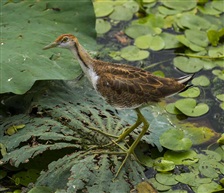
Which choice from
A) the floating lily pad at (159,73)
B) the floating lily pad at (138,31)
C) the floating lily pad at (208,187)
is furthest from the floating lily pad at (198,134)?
the floating lily pad at (138,31)

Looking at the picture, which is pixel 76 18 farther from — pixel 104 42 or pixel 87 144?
pixel 87 144

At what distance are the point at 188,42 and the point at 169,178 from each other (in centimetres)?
175

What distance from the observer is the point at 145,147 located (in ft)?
16.4

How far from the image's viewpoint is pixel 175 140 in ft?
16.1

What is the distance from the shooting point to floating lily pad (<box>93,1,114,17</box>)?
21.4 ft

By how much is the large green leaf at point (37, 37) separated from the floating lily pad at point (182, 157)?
36.9 inches

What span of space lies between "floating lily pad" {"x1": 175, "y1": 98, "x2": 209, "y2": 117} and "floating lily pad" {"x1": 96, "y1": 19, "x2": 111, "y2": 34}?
131 centimetres

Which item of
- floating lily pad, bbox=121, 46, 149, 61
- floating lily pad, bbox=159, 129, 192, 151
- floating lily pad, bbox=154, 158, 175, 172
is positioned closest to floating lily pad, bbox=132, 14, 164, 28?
floating lily pad, bbox=121, 46, 149, 61

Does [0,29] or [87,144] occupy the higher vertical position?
[0,29]

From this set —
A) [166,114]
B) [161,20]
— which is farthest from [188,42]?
[166,114]

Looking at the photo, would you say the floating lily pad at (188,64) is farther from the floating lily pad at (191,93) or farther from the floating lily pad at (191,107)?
the floating lily pad at (191,107)

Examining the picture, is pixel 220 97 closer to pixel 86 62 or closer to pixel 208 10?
pixel 208 10

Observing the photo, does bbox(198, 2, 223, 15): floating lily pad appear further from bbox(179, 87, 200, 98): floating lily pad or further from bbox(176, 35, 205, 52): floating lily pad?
bbox(179, 87, 200, 98): floating lily pad

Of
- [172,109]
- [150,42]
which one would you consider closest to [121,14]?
[150,42]
